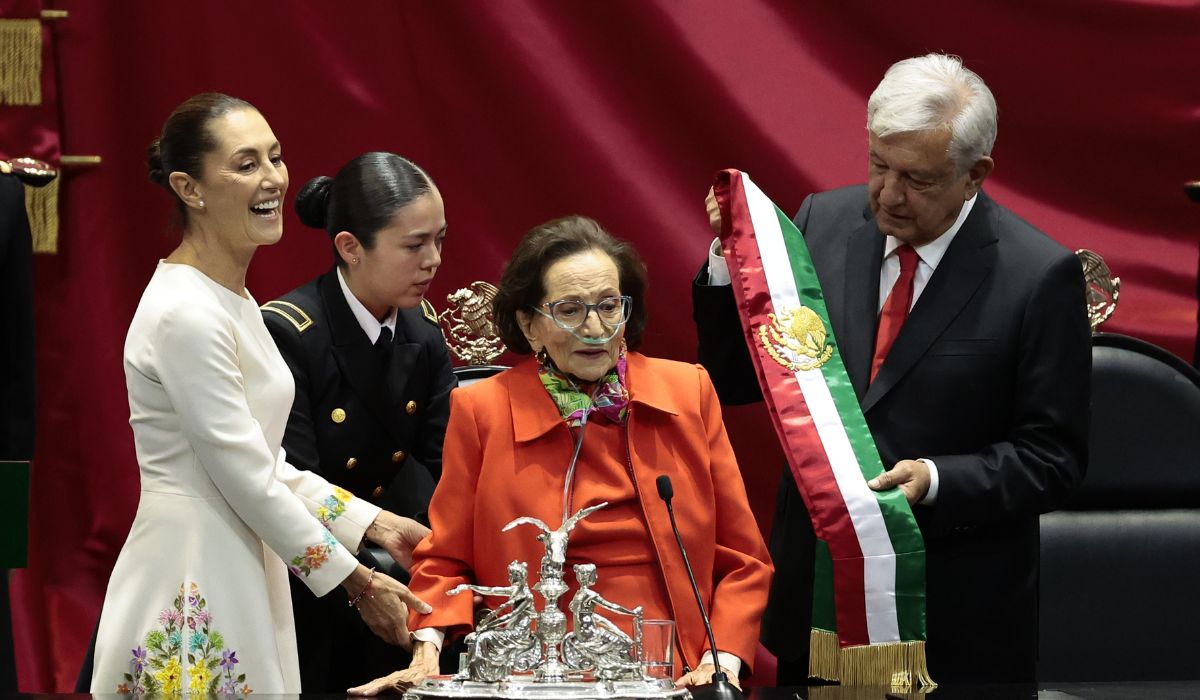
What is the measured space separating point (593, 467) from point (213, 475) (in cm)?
58

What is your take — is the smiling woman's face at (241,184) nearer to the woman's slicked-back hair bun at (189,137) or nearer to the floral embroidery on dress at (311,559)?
the woman's slicked-back hair bun at (189,137)

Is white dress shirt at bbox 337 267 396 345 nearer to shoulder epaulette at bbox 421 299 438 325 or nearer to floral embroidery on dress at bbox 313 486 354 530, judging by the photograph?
shoulder epaulette at bbox 421 299 438 325

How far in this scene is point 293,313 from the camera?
111 inches

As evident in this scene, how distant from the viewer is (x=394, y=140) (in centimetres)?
382

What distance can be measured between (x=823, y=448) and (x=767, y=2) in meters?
1.69

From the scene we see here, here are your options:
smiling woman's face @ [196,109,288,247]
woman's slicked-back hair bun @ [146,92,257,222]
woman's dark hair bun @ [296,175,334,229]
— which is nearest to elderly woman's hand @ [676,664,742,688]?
smiling woman's face @ [196,109,288,247]

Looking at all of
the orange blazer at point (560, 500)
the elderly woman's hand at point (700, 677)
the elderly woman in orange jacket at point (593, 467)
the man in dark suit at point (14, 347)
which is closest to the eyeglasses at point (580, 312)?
the elderly woman in orange jacket at point (593, 467)

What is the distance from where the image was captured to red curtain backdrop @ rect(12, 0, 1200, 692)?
12.4ft

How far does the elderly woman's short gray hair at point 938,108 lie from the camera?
8.30 ft

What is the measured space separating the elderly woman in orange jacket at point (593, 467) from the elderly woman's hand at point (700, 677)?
5cm

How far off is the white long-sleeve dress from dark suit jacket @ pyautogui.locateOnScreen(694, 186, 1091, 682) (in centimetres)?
91

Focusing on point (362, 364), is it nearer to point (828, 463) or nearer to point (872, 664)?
point (828, 463)

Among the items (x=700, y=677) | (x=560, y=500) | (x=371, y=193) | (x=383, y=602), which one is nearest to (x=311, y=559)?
(x=383, y=602)

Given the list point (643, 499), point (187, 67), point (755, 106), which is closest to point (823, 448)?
point (643, 499)
